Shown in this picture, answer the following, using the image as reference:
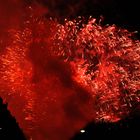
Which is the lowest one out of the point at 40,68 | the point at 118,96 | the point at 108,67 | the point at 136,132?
the point at 136,132

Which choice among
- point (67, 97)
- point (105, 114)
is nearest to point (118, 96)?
point (105, 114)

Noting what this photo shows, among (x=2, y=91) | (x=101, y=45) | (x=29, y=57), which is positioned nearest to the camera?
(x=101, y=45)

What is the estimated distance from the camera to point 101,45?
2897cm

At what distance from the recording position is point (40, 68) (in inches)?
1367

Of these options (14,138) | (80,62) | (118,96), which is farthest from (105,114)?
(14,138)

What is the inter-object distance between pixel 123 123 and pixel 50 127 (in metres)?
6.61

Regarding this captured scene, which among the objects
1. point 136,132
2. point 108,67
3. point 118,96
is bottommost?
point 136,132

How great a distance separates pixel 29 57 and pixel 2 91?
11.7 ft

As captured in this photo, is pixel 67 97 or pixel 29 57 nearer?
pixel 29 57

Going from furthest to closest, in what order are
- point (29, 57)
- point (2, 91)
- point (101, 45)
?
point (29, 57), point (2, 91), point (101, 45)

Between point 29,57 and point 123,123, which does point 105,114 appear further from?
point 29,57

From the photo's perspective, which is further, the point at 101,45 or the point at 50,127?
the point at 50,127

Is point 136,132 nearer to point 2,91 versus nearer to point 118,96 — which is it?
point 118,96

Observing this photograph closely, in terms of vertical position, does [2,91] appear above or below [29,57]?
below
